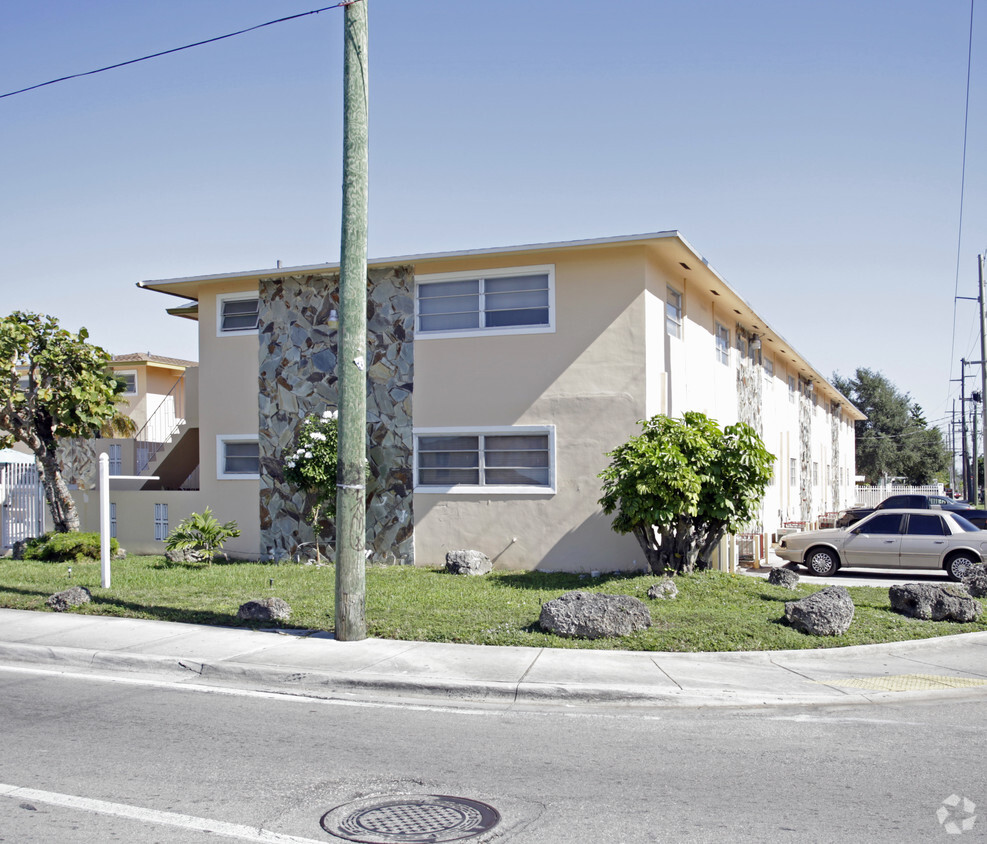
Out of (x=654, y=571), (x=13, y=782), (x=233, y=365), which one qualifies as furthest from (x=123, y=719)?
(x=233, y=365)

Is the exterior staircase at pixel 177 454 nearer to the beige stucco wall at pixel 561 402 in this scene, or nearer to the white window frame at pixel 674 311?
the beige stucco wall at pixel 561 402

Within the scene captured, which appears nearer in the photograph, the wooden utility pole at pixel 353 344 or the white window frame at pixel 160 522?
the wooden utility pole at pixel 353 344

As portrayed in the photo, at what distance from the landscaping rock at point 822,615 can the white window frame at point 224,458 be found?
1153 cm

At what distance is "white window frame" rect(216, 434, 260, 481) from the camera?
19.0 m

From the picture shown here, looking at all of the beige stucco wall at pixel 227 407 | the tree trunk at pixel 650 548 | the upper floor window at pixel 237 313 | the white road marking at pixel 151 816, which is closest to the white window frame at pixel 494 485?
the tree trunk at pixel 650 548

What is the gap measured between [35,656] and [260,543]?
858 centimetres

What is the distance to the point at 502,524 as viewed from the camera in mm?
17031

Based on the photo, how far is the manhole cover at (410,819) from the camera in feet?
16.6

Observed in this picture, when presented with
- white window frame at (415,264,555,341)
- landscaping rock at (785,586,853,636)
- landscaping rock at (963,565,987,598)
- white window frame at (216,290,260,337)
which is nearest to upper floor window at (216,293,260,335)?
white window frame at (216,290,260,337)

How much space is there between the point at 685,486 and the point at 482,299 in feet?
18.6

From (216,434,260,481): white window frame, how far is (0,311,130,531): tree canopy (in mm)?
2144

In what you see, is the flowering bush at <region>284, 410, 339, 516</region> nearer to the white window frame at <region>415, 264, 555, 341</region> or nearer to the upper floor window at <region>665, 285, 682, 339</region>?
the white window frame at <region>415, 264, 555, 341</region>

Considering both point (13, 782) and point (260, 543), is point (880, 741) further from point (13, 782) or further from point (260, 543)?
point (260, 543)

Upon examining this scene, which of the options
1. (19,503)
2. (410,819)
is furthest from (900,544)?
(19,503)
